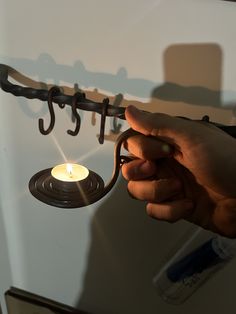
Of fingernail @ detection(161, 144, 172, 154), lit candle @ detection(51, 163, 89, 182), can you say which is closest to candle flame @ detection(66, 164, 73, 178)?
lit candle @ detection(51, 163, 89, 182)

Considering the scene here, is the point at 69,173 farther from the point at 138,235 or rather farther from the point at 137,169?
the point at 138,235

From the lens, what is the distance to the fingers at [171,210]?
0.61 meters

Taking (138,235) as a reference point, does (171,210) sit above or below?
above

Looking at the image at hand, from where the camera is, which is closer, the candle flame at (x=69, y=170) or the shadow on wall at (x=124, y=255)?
the candle flame at (x=69, y=170)

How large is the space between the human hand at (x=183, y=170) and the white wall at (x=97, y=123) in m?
0.08

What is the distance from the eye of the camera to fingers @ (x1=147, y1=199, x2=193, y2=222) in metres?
0.61

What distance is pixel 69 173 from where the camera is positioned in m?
0.57

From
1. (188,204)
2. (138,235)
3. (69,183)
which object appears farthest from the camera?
(138,235)

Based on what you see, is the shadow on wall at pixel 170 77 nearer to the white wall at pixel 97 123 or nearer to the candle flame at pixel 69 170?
the white wall at pixel 97 123

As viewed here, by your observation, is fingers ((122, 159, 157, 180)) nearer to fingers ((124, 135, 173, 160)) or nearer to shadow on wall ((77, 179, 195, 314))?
fingers ((124, 135, 173, 160))

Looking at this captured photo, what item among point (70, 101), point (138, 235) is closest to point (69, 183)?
point (70, 101)

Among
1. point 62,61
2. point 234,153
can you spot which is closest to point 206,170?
point 234,153

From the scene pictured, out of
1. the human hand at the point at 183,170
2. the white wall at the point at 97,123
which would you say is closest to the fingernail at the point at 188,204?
the human hand at the point at 183,170

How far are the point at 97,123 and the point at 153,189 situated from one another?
156 millimetres
